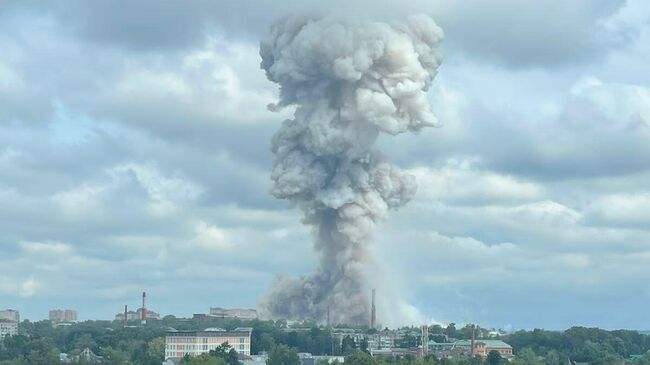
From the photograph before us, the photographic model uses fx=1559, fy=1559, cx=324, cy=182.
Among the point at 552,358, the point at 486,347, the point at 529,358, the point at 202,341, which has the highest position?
the point at 202,341

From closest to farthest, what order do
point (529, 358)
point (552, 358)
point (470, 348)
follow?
point (529, 358)
point (552, 358)
point (470, 348)

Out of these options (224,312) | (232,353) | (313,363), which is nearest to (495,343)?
(313,363)

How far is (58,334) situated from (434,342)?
34593 millimetres

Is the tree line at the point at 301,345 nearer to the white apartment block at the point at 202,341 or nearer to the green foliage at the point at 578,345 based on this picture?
the green foliage at the point at 578,345

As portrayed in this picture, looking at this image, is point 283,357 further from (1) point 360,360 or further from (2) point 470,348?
(2) point 470,348

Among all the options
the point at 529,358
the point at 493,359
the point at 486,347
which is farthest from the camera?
the point at 486,347

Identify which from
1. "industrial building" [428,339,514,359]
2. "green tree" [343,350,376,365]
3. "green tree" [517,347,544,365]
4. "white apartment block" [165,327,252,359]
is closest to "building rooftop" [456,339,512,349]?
"industrial building" [428,339,514,359]

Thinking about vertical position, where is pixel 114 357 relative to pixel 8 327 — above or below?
below

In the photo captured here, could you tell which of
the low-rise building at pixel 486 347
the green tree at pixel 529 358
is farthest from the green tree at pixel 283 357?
the low-rise building at pixel 486 347

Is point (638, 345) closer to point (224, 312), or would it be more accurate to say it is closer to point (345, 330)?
point (345, 330)

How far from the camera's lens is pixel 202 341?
112812 mm

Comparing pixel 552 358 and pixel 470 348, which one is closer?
pixel 552 358

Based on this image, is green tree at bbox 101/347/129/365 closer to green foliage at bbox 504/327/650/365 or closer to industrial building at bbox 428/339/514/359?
industrial building at bbox 428/339/514/359

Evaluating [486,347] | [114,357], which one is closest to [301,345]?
[486,347]
